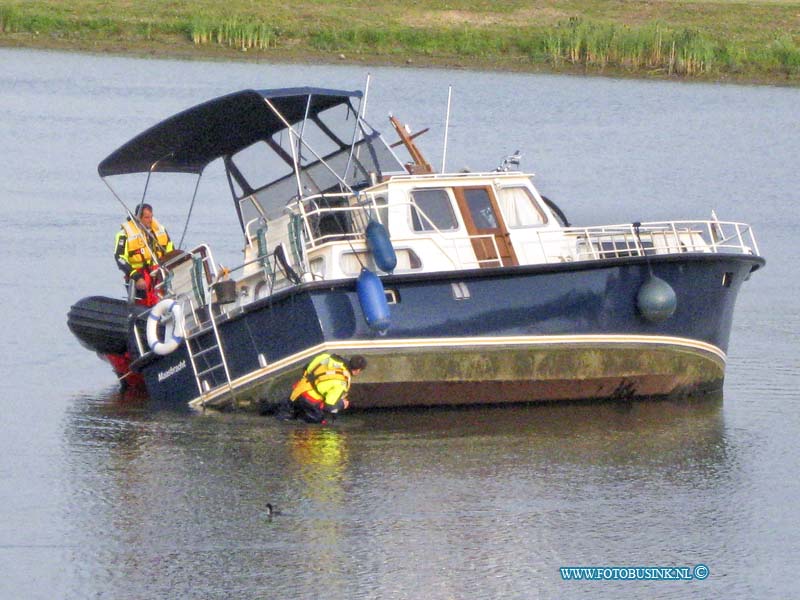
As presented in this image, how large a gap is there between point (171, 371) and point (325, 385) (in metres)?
2.03

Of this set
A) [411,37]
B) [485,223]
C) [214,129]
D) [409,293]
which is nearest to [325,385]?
[409,293]

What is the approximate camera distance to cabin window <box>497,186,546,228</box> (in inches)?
538

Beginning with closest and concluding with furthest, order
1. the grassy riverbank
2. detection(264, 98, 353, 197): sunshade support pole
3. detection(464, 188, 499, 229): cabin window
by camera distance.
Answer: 1. detection(264, 98, 353, 197): sunshade support pole
2. detection(464, 188, 499, 229): cabin window
3. the grassy riverbank

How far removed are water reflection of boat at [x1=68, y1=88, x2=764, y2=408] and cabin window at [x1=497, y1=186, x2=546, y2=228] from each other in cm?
1

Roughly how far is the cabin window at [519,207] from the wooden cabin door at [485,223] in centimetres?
17

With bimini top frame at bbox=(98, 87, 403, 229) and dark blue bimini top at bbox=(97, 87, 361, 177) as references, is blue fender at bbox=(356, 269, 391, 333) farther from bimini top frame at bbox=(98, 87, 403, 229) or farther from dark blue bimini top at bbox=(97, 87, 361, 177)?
dark blue bimini top at bbox=(97, 87, 361, 177)

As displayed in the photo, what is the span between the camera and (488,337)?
1295cm

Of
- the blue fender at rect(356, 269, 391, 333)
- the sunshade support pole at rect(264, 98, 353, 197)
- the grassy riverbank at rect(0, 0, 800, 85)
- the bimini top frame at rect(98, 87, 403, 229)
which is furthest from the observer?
the grassy riverbank at rect(0, 0, 800, 85)

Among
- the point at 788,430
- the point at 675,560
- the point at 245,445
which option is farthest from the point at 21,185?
the point at 675,560

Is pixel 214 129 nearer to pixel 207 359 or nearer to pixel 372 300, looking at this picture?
pixel 207 359

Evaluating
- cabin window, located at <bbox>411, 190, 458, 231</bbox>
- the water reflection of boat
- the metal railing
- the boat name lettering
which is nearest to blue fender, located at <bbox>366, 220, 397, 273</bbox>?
the water reflection of boat

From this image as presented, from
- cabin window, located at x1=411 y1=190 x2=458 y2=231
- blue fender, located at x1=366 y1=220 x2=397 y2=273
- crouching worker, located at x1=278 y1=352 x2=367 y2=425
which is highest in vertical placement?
cabin window, located at x1=411 y1=190 x2=458 y2=231

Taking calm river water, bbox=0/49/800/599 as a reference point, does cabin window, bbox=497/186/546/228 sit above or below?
above

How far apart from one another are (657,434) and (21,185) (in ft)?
47.6
